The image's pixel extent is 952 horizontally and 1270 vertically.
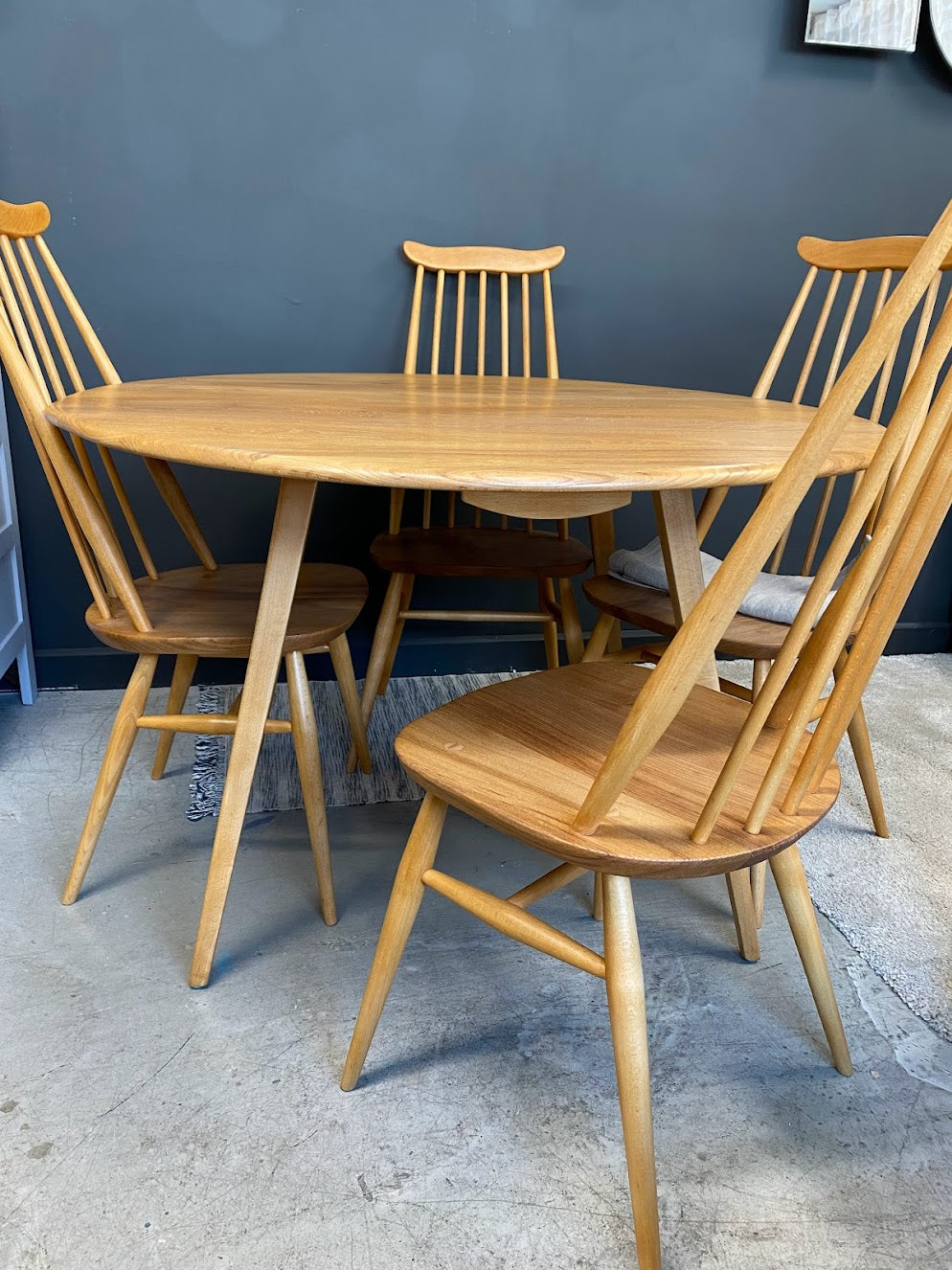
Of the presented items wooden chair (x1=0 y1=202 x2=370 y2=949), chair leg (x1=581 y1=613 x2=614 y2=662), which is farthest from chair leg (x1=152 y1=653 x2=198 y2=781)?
chair leg (x1=581 y1=613 x2=614 y2=662)

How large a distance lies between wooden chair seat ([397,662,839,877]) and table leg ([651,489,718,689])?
0.58 ft

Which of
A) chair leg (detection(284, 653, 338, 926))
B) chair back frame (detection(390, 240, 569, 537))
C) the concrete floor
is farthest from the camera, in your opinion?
chair back frame (detection(390, 240, 569, 537))

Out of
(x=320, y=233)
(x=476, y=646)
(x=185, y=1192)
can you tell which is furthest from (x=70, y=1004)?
(x=320, y=233)

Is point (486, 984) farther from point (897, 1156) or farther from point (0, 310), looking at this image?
point (0, 310)

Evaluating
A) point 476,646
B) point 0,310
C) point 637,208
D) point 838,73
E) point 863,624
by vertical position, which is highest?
point 838,73

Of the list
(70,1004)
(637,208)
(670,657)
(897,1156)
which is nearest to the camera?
(670,657)

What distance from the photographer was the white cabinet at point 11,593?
218cm

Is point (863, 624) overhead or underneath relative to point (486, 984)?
overhead

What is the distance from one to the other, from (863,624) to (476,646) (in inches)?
68.8

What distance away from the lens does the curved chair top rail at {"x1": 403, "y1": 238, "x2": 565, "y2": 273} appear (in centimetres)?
226

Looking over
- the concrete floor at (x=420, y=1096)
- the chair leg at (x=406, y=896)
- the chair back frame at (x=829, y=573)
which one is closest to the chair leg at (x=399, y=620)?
the concrete floor at (x=420, y=1096)

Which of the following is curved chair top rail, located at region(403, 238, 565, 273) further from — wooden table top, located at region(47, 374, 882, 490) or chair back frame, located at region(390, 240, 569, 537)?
wooden table top, located at region(47, 374, 882, 490)

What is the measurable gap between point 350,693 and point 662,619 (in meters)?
0.58

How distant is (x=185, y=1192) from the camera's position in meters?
1.04
